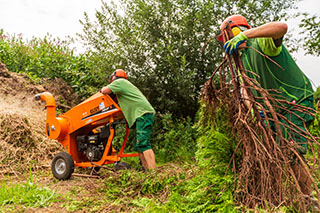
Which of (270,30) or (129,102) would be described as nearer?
(270,30)

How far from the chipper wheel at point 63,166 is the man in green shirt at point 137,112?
4.12ft

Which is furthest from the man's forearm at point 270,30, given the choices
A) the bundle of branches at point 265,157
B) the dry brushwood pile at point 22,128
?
the dry brushwood pile at point 22,128

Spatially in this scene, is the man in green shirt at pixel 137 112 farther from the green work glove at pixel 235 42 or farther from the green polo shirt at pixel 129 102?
the green work glove at pixel 235 42

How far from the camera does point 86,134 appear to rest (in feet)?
19.2

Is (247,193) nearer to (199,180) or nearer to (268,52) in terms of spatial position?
(199,180)

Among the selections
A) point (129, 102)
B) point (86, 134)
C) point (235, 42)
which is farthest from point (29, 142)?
point (235, 42)

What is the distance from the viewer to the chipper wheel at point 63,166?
5.01 meters

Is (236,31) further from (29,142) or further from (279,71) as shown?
(29,142)

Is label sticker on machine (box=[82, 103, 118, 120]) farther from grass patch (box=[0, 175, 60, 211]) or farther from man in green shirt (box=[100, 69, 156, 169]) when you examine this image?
grass patch (box=[0, 175, 60, 211])

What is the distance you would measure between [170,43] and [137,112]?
2518mm

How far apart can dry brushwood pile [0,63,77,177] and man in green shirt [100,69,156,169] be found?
196cm

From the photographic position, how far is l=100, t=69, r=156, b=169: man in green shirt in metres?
5.01

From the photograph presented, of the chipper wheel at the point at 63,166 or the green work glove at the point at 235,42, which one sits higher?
the green work glove at the point at 235,42

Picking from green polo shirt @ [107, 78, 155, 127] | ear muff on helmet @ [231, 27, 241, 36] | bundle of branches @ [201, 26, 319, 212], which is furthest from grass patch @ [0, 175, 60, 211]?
ear muff on helmet @ [231, 27, 241, 36]
